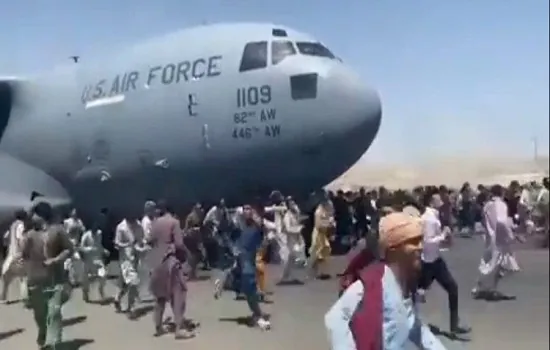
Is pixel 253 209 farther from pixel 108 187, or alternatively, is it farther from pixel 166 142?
pixel 108 187

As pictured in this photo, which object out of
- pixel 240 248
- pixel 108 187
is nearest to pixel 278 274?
pixel 240 248

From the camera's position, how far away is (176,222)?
5.77 m

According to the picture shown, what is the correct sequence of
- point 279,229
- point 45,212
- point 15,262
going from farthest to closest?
point 45,212
point 15,262
point 279,229

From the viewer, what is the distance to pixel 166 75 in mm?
7156

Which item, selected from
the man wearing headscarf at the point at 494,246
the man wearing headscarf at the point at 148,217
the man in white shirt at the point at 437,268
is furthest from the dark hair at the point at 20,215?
the man wearing headscarf at the point at 494,246

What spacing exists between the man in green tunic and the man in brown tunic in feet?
1.94

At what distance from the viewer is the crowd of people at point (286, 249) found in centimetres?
267

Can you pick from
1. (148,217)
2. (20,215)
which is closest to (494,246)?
(148,217)

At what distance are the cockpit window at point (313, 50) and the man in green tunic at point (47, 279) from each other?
7.02ft

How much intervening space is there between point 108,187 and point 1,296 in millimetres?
1359

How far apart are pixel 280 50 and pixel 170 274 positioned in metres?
2.26

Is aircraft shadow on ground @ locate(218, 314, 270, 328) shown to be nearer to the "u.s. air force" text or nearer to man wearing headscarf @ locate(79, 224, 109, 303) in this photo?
man wearing headscarf @ locate(79, 224, 109, 303)

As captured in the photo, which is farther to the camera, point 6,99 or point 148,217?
point 6,99

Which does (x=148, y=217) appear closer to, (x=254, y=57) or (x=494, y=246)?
(x=254, y=57)
